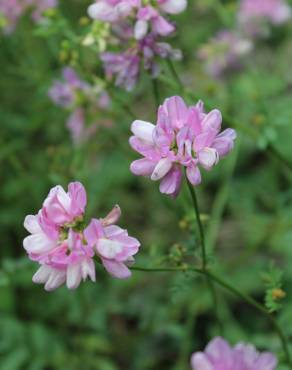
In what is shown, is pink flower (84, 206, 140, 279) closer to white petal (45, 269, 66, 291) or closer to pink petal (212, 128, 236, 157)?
white petal (45, 269, 66, 291)

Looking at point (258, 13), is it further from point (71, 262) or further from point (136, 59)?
point (71, 262)

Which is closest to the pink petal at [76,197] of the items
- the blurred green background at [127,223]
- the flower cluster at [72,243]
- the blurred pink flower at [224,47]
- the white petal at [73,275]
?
the flower cluster at [72,243]

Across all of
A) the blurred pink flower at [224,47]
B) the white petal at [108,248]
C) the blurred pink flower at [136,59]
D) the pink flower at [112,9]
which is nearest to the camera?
the white petal at [108,248]

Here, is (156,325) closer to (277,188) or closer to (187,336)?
(187,336)

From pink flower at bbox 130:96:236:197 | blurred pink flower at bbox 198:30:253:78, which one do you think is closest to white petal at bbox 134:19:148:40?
pink flower at bbox 130:96:236:197

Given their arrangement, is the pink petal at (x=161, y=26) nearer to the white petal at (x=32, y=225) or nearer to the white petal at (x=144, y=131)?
the white petal at (x=144, y=131)
